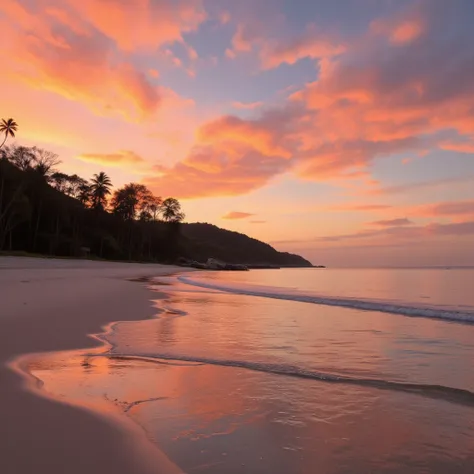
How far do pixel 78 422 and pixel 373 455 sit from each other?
100 inches

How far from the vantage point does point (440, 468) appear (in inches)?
117

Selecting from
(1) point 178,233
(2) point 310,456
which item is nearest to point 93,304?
(2) point 310,456

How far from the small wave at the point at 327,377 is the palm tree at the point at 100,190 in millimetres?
66706

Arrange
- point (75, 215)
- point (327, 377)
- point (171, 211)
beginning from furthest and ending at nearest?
point (171, 211)
point (75, 215)
point (327, 377)

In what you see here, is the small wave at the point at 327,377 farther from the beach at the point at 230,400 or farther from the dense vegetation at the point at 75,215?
the dense vegetation at the point at 75,215

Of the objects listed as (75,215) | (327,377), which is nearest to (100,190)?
(75,215)

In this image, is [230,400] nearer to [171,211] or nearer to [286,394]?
[286,394]

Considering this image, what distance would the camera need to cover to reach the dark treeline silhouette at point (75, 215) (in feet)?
164

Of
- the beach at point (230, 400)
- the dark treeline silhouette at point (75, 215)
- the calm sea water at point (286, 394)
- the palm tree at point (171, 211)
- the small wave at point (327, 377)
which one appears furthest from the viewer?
the palm tree at point (171, 211)

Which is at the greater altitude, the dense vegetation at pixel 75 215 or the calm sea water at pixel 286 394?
the dense vegetation at pixel 75 215

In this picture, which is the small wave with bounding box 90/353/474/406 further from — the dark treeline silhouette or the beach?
the dark treeline silhouette

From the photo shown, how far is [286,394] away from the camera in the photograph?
465cm

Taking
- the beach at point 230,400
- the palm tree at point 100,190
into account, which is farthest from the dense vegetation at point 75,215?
the beach at point 230,400

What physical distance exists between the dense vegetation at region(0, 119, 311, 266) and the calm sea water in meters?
45.9
